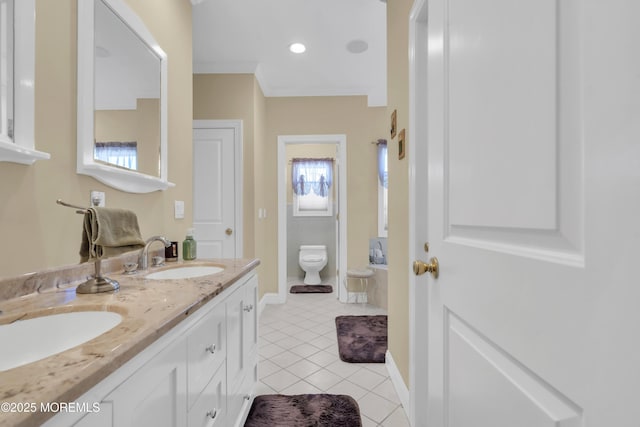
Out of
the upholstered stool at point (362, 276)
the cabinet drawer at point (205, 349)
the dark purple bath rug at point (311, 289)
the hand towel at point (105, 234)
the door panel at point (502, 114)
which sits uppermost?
the door panel at point (502, 114)

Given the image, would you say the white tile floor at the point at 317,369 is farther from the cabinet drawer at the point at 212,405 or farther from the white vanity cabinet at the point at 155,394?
the white vanity cabinet at the point at 155,394

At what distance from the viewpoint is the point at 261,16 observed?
2363 mm

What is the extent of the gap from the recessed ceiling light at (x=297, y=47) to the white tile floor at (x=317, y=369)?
8.82 ft

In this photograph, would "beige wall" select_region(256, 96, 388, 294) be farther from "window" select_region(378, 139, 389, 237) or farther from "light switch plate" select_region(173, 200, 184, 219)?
"light switch plate" select_region(173, 200, 184, 219)

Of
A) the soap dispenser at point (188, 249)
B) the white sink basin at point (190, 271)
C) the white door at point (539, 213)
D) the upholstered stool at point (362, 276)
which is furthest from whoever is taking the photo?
the upholstered stool at point (362, 276)

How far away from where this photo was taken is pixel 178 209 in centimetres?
192

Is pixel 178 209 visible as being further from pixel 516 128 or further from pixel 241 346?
pixel 516 128

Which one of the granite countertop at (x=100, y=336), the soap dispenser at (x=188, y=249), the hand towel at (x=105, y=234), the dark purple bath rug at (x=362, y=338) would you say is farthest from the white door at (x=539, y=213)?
the dark purple bath rug at (x=362, y=338)

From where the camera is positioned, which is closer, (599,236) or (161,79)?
(599,236)

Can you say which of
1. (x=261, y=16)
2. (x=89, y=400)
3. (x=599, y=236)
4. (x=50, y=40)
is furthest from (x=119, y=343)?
(x=261, y=16)

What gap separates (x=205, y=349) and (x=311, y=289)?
345 centimetres

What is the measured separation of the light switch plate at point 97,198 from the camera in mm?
1175

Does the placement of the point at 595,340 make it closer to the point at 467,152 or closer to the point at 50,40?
the point at 467,152

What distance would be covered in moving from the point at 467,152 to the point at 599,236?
1.19ft
